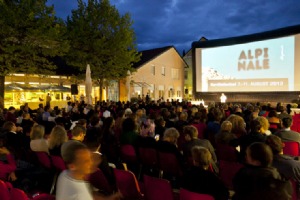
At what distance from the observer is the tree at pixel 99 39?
22.4 meters

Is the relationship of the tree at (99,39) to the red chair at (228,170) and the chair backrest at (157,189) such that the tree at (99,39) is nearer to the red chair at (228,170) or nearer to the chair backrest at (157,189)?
the red chair at (228,170)

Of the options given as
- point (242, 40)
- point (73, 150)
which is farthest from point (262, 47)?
point (73, 150)

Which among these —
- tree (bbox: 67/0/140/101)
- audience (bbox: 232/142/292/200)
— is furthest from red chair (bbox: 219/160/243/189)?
tree (bbox: 67/0/140/101)

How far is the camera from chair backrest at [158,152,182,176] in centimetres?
510

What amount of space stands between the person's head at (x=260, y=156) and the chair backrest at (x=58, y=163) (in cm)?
296

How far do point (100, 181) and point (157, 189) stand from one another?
1266 mm

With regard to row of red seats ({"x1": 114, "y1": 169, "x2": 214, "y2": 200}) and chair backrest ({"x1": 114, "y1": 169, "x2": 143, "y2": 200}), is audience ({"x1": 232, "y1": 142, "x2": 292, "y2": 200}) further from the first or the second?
chair backrest ({"x1": 114, "y1": 169, "x2": 143, "y2": 200})

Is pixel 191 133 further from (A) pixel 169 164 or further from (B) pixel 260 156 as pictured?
(B) pixel 260 156

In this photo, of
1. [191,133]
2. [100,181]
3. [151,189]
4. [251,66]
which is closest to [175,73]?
[251,66]

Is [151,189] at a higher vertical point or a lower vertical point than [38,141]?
lower

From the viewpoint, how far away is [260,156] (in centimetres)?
291

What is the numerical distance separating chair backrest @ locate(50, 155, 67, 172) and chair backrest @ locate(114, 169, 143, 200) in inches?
49.3

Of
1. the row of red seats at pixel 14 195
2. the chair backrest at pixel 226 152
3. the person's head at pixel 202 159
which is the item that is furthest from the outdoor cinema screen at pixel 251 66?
the row of red seats at pixel 14 195

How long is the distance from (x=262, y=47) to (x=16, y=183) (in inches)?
707
